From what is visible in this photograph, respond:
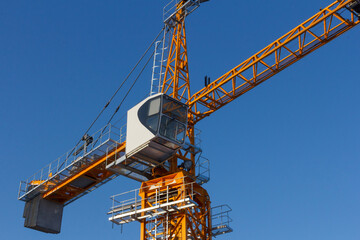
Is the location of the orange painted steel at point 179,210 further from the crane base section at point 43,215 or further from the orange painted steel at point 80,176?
the crane base section at point 43,215

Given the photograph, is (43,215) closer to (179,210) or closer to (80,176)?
(80,176)

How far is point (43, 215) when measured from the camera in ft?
146

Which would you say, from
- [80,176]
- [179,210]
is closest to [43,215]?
[80,176]

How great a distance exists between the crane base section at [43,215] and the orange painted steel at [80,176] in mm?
550

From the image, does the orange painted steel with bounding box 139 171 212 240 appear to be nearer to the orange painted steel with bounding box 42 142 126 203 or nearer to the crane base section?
the orange painted steel with bounding box 42 142 126 203

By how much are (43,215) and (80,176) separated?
5908 mm

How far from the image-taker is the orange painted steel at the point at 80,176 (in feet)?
127

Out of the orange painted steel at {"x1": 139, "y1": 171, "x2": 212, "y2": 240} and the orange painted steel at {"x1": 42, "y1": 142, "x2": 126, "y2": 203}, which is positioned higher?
the orange painted steel at {"x1": 42, "y1": 142, "x2": 126, "y2": 203}

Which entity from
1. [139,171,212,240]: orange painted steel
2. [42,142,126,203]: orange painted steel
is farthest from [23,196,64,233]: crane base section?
[139,171,212,240]: orange painted steel

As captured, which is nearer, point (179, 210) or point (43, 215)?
point (179, 210)

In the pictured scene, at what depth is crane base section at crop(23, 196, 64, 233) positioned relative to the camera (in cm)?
4400

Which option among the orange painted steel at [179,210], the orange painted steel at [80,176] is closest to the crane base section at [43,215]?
the orange painted steel at [80,176]

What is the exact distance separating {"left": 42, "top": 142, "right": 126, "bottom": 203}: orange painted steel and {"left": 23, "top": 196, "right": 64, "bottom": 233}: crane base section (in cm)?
55

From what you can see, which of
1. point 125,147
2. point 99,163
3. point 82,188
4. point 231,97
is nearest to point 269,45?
point 231,97
